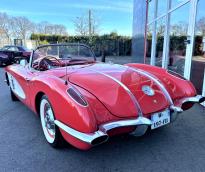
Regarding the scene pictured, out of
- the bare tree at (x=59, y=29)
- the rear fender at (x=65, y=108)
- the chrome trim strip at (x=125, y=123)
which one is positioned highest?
the bare tree at (x=59, y=29)

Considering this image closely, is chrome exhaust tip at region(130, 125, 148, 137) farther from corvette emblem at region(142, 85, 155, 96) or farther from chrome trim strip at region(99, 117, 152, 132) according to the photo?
corvette emblem at region(142, 85, 155, 96)

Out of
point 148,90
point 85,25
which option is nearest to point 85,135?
point 148,90

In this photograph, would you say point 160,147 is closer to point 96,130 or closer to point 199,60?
point 96,130

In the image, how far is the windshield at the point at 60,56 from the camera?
3.57 m

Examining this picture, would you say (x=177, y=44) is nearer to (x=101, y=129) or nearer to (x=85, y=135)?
(x=101, y=129)

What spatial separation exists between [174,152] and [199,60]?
2768 mm

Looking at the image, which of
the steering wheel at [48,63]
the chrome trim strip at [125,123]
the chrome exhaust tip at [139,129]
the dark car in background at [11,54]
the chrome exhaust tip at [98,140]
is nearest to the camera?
the chrome exhaust tip at [98,140]

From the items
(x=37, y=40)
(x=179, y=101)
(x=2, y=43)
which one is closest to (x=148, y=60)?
(x=179, y=101)

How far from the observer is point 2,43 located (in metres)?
26.7

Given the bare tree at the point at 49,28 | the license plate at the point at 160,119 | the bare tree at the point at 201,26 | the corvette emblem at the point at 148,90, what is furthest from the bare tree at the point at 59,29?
the license plate at the point at 160,119

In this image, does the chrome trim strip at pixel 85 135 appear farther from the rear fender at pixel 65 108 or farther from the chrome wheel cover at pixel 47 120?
the chrome wheel cover at pixel 47 120

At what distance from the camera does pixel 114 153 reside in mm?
2580

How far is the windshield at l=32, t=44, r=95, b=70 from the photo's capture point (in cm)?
357

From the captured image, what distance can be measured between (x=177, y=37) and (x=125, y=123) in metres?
4.70
